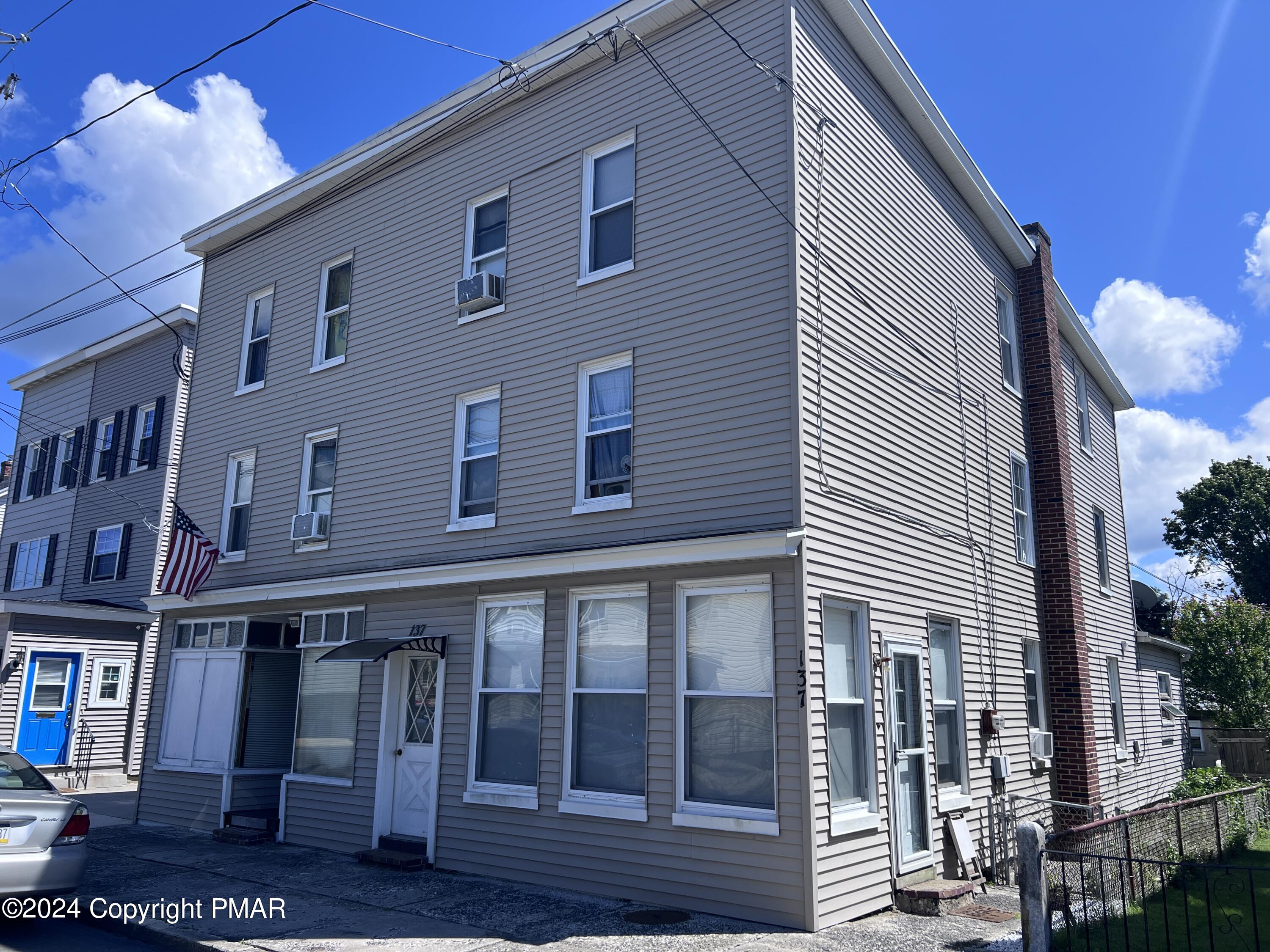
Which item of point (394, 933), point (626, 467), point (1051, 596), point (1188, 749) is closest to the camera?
point (394, 933)

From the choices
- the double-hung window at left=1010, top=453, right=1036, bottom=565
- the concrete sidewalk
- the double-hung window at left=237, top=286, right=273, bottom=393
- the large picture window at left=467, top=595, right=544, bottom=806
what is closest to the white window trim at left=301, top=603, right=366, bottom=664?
the large picture window at left=467, top=595, right=544, bottom=806

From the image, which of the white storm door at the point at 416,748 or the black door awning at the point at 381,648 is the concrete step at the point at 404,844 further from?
the black door awning at the point at 381,648

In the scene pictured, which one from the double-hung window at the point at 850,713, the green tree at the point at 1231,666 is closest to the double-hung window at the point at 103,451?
the double-hung window at the point at 850,713

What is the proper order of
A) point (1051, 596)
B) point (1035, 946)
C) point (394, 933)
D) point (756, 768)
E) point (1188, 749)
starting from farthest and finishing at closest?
point (1188, 749), point (1051, 596), point (756, 768), point (394, 933), point (1035, 946)

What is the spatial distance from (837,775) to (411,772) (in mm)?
5907

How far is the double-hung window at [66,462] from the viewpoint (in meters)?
26.8

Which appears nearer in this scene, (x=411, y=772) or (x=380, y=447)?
(x=411, y=772)

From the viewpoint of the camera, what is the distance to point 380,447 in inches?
540

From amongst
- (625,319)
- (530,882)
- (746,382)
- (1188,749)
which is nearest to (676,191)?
(625,319)

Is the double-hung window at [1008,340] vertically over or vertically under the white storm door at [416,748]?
over

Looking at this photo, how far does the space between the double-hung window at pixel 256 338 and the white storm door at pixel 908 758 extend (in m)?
12.0

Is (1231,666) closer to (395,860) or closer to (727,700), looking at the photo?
(727,700)

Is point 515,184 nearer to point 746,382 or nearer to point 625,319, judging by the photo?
point 625,319

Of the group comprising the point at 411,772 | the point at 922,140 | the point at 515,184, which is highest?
the point at 922,140
